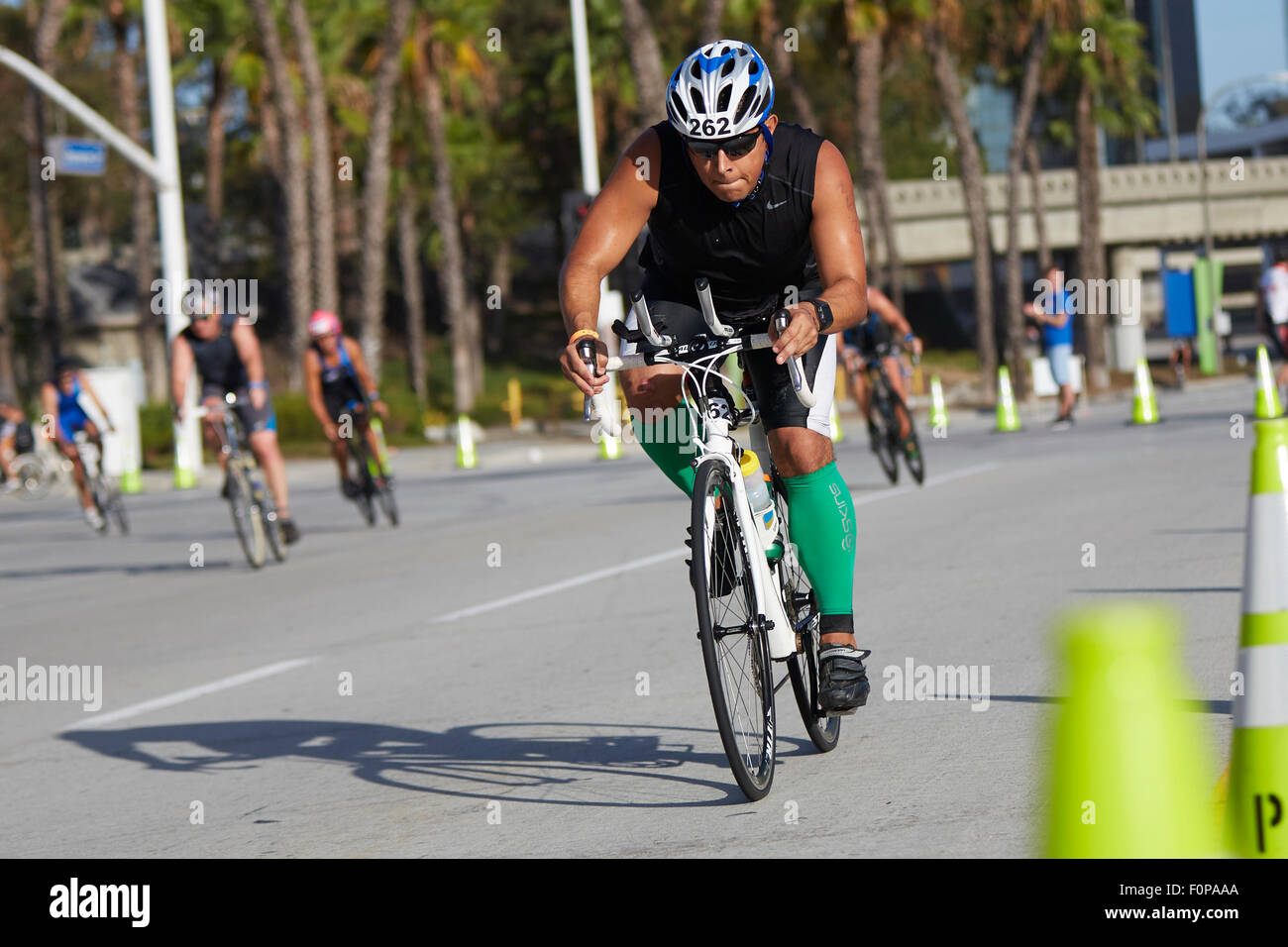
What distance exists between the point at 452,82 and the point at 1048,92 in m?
17.0

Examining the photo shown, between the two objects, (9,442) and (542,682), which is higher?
(9,442)

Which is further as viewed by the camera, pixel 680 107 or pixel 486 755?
pixel 486 755

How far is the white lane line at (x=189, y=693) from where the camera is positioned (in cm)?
739

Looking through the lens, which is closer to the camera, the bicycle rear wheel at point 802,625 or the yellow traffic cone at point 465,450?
the bicycle rear wheel at point 802,625

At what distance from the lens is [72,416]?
58.0ft

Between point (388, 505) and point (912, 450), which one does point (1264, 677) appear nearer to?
point (912, 450)

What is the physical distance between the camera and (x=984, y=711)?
5945 millimetres

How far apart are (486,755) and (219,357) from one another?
7553mm

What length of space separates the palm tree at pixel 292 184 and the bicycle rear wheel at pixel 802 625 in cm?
2708

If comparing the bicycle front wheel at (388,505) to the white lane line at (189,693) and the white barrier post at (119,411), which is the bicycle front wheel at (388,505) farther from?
the white barrier post at (119,411)

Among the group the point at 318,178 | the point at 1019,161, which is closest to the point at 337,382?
the point at 318,178

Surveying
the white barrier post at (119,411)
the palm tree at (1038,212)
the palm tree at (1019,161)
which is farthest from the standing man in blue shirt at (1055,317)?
the palm tree at (1038,212)

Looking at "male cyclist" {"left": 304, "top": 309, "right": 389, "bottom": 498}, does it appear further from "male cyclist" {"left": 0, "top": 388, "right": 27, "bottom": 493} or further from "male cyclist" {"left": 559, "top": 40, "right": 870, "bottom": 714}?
"male cyclist" {"left": 0, "top": 388, "right": 27, "bottom": 493}
